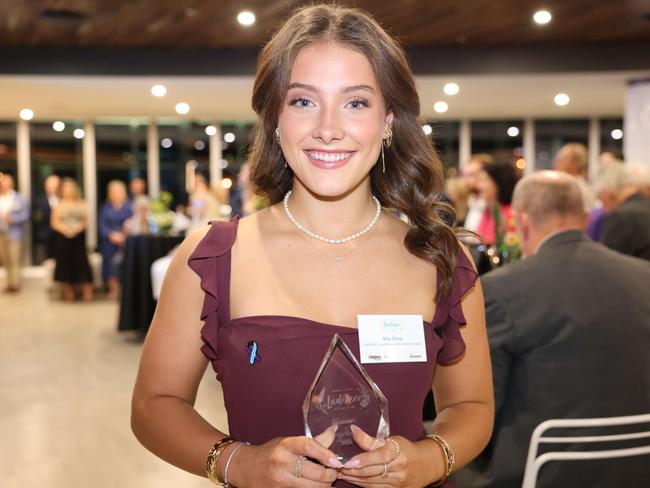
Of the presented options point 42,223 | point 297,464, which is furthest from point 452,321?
point 42,223

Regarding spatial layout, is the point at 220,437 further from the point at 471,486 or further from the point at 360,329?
the point at 471,486

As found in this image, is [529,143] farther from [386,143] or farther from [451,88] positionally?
[386,143]

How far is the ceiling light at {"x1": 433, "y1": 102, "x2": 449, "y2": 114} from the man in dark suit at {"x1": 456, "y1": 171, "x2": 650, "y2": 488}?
9.11 metres

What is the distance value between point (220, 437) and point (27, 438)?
134 inches

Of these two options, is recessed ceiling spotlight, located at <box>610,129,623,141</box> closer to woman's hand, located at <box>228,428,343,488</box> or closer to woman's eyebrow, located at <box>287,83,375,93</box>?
woman's eyebrow, located at <box>287,83,375,93</box>

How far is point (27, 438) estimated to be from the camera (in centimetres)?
429

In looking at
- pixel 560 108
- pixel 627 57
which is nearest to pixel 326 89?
pixel 627 57

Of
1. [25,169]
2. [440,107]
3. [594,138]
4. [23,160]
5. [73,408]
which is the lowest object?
[73,408]

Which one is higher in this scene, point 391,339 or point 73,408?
point 391,339

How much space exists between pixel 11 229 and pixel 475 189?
7.51m

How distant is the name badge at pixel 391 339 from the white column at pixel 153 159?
1237 cm

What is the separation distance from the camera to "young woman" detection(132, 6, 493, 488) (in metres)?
1.34

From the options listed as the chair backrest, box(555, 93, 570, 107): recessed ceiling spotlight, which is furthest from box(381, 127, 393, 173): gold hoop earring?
box(555, 93, 570, 107): recessed ceiling spotlight

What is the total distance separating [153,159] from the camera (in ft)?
43.8
